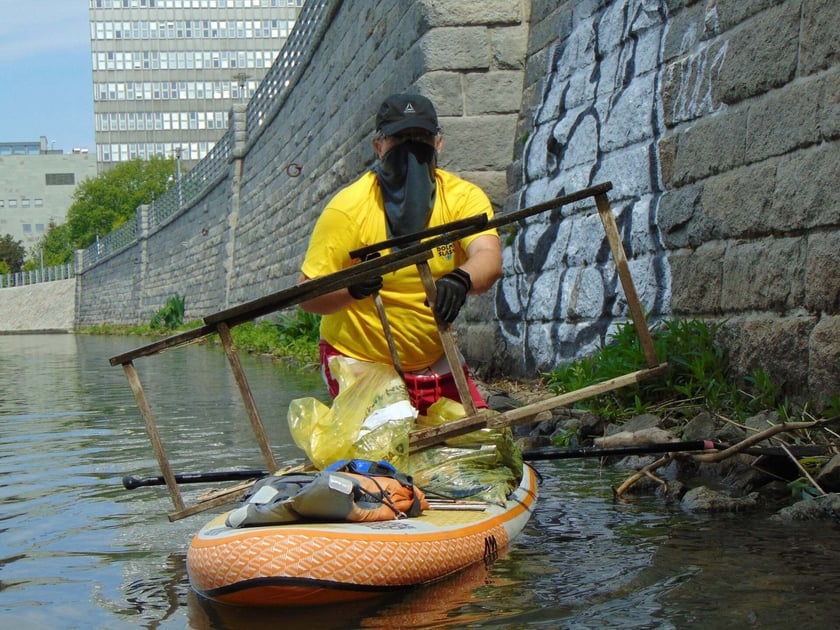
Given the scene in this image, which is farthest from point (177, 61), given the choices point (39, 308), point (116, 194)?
point (39, 308)

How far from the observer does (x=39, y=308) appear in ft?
230

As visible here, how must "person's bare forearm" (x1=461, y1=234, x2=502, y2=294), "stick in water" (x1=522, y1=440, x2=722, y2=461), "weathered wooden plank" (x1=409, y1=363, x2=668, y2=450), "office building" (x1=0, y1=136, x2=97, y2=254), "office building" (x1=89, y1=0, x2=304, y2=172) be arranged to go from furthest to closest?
"office building" (x1=0, y1=136, x2=97, y2=254), "office building" (x1=89, y1=0, x2=304, y2=172), "stick in water" (x1=522, y1=440, x2=722, y2=461), "person's bare forearm" (x1=461, y1=234, x2=502, y2=294), "weathered wooden plank" (x1=409, y1=363, x2=668, y2=450)

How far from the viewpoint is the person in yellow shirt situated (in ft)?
15.8

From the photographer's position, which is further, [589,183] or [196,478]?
[589,183]

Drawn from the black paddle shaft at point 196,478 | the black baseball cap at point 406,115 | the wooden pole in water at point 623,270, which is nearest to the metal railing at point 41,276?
the black paddle shaft at point 196,478

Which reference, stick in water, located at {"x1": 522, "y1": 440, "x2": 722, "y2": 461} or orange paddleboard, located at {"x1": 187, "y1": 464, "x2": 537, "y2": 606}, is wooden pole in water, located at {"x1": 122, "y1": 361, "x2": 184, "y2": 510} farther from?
stick in water, located at {"x1": 522, "y1": 440, "x2": 722, "y2": 461}

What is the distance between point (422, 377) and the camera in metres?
5.01

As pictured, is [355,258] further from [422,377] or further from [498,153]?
[498,153]

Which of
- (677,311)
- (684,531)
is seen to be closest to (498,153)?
(677,311)

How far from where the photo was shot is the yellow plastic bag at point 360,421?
4527 millimetres

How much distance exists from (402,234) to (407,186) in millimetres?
205

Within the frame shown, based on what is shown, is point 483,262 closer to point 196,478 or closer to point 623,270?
point 623,270

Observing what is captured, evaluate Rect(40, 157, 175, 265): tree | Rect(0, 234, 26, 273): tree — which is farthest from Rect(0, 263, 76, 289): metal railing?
Rect(0, 234, 26, 273): tree

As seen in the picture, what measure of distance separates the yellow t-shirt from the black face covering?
0.06 meters
